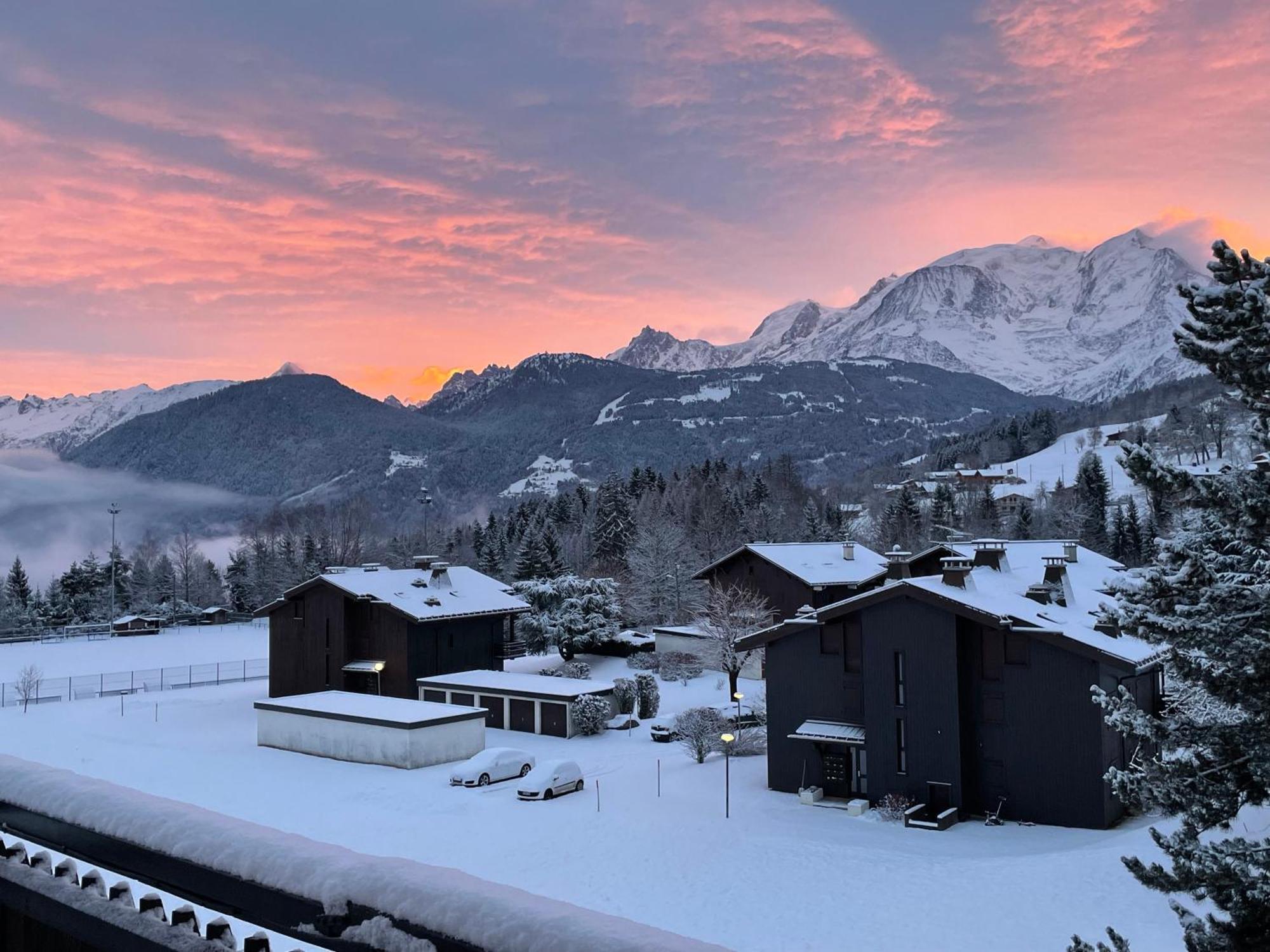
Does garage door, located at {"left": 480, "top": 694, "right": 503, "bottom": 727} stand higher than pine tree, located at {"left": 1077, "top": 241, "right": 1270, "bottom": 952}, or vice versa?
pine tree, located at {"left": 1077, "top": 241, "right": 1270, "bottom": 952}

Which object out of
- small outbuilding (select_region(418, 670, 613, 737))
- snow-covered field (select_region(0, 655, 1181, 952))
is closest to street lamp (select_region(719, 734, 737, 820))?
snow-covered field (select_region(0, 655, 1181, 952))

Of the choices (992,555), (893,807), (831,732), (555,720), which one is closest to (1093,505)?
(992,555)

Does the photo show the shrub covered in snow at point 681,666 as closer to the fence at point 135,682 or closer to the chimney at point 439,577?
the chimney at point 439,577

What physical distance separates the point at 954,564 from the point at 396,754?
22.8 m

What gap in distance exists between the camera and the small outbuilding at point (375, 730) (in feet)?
125

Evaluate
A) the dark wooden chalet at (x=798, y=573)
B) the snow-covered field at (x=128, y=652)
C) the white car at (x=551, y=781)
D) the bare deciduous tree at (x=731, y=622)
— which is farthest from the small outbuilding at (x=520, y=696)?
the snow-covered field at (x=128, y=652)

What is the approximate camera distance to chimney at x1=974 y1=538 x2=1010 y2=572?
123ft

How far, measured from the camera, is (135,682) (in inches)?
2466

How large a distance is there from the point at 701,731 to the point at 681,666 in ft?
67.1

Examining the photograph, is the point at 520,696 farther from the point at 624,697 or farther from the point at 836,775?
the point at 836,775

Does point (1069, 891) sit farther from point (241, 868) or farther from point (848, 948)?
point (241, 868)

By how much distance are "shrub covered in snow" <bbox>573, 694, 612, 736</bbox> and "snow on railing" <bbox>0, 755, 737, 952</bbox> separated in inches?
1659

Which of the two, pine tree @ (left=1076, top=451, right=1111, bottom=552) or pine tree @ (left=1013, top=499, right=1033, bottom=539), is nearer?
pine tree @ (left=1013, top=499, right=1033, bottom=539)

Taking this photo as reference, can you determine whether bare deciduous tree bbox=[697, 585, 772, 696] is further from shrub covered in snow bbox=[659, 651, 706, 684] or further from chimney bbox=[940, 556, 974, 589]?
chimney bbox=[940, 556, 974, 589]
